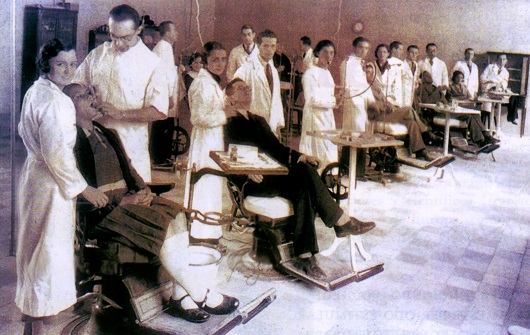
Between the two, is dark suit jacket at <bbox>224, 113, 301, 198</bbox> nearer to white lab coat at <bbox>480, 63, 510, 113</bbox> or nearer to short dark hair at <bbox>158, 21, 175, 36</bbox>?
short dark hair at <bbox>158, 21, 175, 36</bbox>

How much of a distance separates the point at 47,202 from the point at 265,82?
1.78m

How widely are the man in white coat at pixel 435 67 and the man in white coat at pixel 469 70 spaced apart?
1.00 ft

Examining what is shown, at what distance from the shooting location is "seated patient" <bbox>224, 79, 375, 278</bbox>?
338 cm

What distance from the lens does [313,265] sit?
345 cm

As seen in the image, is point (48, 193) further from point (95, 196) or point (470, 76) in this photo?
point (470, 76)

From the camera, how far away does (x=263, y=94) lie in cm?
365

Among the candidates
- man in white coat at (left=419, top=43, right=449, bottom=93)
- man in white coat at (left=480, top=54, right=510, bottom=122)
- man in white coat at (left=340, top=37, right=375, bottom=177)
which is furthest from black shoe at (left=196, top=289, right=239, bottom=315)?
man in white coat at (left=480, top=54, right=510, bottom=122)

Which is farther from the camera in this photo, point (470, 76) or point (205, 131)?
point (470, 76)

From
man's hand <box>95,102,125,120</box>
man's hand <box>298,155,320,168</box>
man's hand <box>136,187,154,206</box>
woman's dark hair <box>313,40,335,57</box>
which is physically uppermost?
woman's dark hair <box>313,40,335,57</box>

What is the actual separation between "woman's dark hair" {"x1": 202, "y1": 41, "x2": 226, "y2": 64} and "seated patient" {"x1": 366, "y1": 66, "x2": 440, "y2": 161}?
1.59 m

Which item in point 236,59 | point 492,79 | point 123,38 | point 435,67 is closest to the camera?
point 123,38

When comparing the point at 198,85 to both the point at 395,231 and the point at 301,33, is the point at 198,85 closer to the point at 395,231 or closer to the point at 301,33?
the point at 301,33

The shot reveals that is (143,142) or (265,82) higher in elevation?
(265,82)

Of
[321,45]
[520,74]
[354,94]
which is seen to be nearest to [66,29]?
[321,45]
